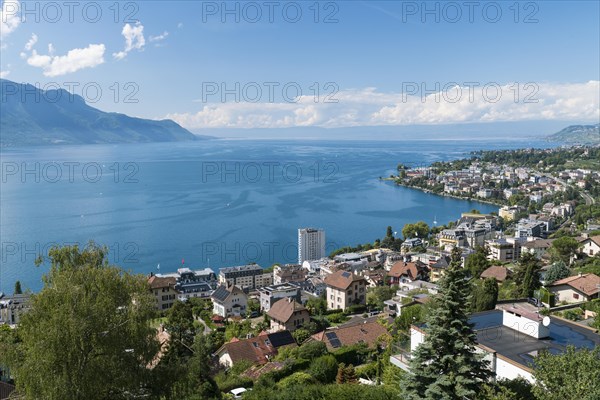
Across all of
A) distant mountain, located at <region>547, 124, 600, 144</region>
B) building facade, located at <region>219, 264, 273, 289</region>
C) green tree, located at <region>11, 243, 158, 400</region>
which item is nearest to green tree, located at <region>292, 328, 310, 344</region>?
green tree, located at <region>11, 243, 158, 400</region>

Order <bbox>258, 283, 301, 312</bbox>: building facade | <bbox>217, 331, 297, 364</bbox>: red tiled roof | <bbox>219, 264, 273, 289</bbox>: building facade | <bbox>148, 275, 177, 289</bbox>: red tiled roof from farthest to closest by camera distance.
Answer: <bbox>219, 264, 273, 289</bbox>: building facade → <bbox>148, 275, 177, 289</bbox>: red tiled roof → <bbox>258, 283, 301, 312</bbox>: building facade → <bbox>217, 331, 297, 364</bbox>: red tiled roof

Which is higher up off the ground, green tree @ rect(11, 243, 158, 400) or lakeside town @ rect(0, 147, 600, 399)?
green tree @ rect(11, 243, 158, 400)

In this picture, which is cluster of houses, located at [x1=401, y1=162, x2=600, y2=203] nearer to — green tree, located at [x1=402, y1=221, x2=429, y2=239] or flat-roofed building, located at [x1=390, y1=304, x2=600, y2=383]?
green tree, located at [x1=402, y1=221, x2=429, y2=239]

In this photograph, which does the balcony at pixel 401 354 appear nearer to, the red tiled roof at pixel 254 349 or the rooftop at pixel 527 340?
the rooftop at pixel 527 340

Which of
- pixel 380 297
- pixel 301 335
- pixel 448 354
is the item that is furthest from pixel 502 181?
pixel 448 354

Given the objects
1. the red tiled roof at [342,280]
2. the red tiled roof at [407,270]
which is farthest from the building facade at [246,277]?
the red tiled roof at [342,280]
